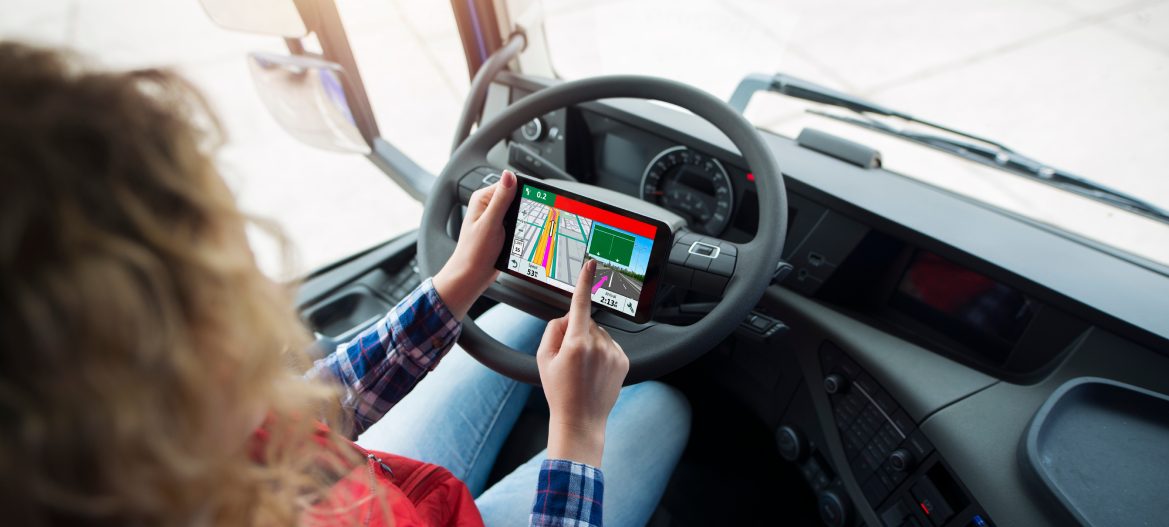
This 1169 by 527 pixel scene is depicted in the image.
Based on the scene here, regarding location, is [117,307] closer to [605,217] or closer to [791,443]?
[605,217]

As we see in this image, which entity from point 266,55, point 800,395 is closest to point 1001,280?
point 800,395

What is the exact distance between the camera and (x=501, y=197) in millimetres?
889

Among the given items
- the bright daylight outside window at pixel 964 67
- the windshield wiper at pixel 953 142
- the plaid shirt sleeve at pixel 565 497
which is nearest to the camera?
the plaid shirt sleeve at pixel 565 497

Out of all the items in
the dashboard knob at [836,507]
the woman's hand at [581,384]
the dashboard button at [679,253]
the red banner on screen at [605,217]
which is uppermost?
the red banner on screen at [605,217]

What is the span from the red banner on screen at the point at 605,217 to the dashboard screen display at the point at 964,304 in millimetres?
546

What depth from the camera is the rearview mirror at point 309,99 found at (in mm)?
1573

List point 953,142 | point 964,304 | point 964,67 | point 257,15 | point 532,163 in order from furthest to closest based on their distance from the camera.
Answer: point 964,67
point 257,15
point 532,163
point 953,142
point 964,304

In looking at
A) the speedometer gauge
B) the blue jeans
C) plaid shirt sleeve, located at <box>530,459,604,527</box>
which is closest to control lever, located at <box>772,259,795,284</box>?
the speedometer gauge

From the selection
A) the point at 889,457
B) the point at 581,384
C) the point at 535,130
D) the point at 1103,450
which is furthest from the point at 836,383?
the point at 535,130

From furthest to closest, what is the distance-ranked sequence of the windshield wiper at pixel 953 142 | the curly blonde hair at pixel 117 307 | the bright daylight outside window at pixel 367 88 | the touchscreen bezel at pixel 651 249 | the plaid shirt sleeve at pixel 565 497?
1. the bright daylight outside window at pixel 367 88
2. the windshield wiper at pixel 953 142
3. the touchscreen bezel at pixel 651 249
4. the plaid shirt sleeve at pixel 565 497
5. the curly blonde hair at pixel 117 307

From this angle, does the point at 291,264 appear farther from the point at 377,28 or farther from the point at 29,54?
the point at 377,28

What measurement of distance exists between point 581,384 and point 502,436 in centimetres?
51

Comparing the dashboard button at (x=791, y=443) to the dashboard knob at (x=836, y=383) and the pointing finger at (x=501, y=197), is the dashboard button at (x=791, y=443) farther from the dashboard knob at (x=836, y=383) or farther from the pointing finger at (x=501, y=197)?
the pointing finger at (x=501, y=197)

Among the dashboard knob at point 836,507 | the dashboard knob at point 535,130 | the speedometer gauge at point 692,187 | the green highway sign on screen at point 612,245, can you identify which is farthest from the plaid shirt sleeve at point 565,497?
the dashboard knob at point 535,130
